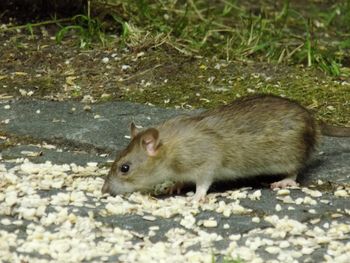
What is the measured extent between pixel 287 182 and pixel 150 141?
948 mm

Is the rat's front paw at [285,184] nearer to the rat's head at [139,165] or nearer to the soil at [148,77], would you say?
the rat's head at [139,165]

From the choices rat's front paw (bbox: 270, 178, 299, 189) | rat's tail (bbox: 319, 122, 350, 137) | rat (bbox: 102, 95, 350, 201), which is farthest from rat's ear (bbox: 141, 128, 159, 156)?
rat's tail (bbox: 319, 122, 350, 137)

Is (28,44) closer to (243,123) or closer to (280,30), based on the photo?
(280,30)

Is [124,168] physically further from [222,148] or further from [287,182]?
[287,182]

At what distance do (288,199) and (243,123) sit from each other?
2.05 feet

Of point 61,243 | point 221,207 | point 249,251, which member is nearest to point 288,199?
point 221,207

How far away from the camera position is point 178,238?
5219 millimetres

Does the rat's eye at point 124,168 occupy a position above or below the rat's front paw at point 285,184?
above

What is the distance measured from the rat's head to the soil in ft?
5.70

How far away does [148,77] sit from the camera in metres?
8.38

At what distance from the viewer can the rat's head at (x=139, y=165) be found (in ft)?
19.6

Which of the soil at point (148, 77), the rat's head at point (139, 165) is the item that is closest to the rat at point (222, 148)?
the rat's head at point (139, 165)

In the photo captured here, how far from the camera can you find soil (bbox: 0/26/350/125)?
26.0 ft

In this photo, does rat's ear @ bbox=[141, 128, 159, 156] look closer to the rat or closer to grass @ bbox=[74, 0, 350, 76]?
the rat
